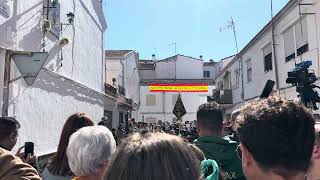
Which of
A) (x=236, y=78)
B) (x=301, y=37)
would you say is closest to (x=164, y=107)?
(x=236, y=78)

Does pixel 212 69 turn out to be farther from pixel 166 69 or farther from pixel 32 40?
pixel 32 40

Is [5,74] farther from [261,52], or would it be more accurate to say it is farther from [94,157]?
[261,52]

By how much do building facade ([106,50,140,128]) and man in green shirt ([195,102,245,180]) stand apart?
17.1 metres

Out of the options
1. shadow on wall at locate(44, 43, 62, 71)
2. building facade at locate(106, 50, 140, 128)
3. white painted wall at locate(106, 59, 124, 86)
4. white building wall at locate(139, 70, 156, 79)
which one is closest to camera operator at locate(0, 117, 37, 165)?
shadow on wall at locate(44, 43, 62, 71)

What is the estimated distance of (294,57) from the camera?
14875 millimetres

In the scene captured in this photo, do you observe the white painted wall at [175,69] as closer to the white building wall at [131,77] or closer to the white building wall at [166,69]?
the white building wall at [166,69]

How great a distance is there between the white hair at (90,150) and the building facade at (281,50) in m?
6.87

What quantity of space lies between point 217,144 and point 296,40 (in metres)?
12.3

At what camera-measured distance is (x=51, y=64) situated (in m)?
10.4

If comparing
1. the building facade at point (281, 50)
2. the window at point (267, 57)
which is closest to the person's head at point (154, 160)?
the building facade at point (281, 50)

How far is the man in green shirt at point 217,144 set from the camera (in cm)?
346

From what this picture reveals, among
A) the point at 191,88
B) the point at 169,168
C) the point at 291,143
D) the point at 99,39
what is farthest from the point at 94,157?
the point at 191,88

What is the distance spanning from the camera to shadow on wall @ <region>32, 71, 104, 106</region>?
976 cm

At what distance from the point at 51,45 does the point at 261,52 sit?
39.6 ft
